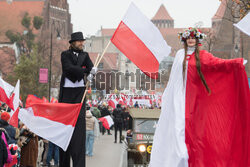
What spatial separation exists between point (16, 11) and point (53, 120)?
4085 inches

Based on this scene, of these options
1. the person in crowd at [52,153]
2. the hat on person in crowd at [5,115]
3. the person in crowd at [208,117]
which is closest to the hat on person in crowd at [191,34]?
the person in crowd at [208,117]

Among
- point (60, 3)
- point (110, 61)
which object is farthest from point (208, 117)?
point (110, 61)

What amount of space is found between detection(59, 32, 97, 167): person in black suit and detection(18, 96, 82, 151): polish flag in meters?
0.10

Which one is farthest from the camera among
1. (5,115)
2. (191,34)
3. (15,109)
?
(15,109)

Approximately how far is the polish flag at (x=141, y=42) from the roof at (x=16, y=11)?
92430mm

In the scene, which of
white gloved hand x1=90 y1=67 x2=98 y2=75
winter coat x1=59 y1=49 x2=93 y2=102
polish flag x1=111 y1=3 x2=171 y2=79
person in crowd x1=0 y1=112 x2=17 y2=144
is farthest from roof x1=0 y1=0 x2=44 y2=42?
white gloved hand x1=90 y1=67 x2=98 y2=75

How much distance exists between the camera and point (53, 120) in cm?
790

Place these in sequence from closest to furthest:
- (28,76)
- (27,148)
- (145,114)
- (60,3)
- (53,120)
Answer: (53,120) < (27,148) < (145,114) < (28,76) < (60,3)

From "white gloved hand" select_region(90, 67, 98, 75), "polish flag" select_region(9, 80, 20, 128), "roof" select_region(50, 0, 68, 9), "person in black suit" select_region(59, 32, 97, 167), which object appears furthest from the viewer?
"roof" select_region(50, 0, 68, 9)

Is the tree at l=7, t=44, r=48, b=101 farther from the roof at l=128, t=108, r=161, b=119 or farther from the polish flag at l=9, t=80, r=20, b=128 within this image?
the roof at l=128, t=108, r=161, b=119

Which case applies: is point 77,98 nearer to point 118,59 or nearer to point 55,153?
point 55,153

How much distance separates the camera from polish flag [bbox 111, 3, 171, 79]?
31.9 feet

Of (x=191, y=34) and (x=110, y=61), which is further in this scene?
(x=110, y=61)

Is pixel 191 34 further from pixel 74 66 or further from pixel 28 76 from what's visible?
pixel 28 76
